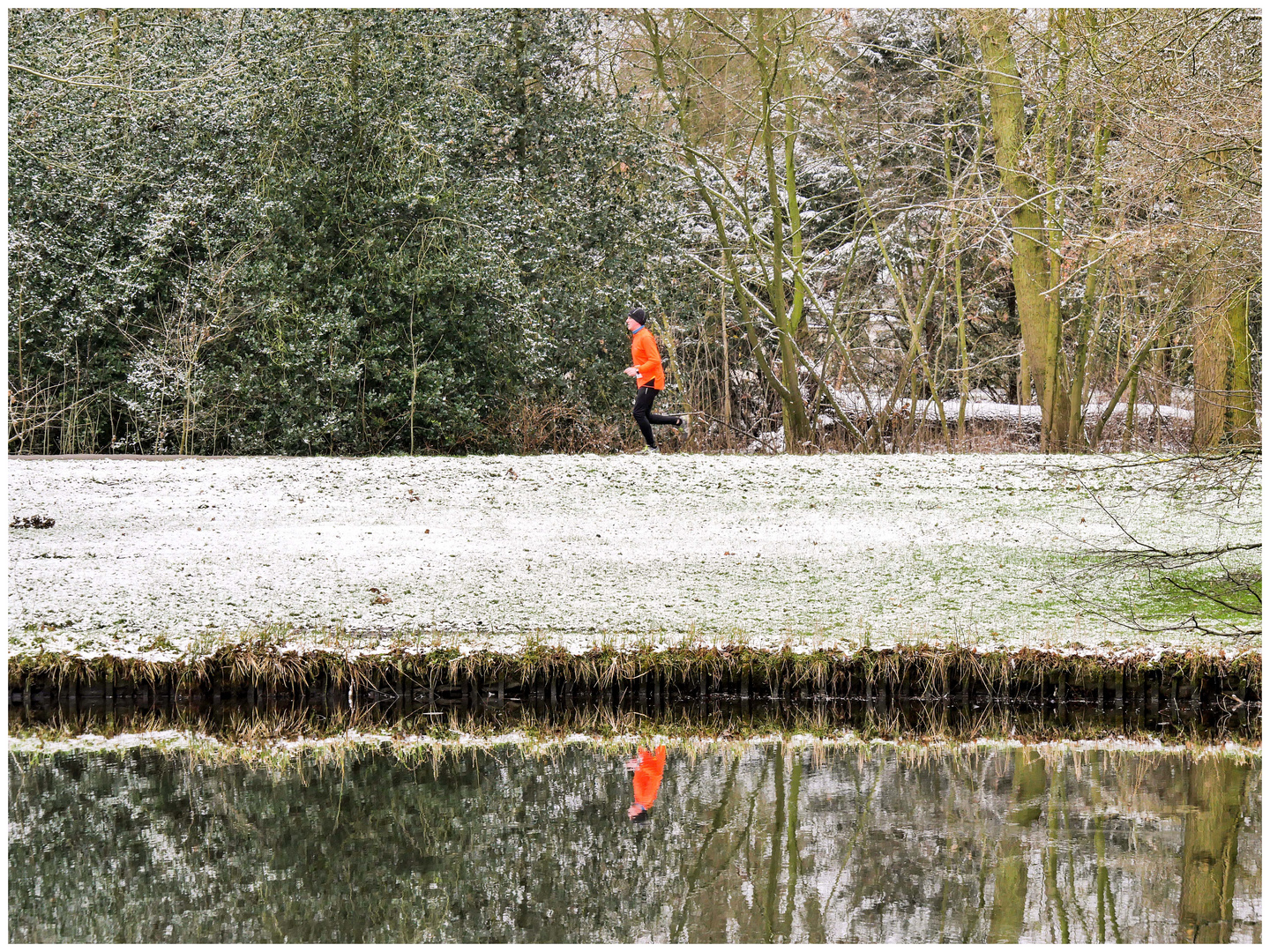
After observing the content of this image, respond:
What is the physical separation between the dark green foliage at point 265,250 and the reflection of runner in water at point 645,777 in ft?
33.9

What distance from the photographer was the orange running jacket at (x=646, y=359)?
13.0 metres

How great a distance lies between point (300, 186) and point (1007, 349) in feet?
36.4

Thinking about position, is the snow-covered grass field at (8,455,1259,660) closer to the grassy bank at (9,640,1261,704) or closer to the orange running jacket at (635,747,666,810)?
the grassy bank at (9,640,1261,704)

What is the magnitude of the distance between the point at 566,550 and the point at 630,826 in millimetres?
5387

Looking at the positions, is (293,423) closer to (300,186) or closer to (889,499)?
(300,186)

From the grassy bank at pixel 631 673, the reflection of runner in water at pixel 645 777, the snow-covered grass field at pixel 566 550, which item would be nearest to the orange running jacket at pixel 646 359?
the snow-covered grass field at pixel 566 550

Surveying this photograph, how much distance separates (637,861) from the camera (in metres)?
4.66

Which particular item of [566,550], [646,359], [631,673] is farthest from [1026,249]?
[631,673]

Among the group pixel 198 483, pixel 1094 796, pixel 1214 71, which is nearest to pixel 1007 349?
pixel 1214 71

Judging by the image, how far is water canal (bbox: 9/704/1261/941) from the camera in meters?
4.14

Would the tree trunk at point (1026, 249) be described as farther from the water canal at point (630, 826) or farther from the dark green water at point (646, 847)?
the dark green water at point (646, 847)

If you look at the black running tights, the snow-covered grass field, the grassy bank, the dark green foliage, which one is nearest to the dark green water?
the grassy bank

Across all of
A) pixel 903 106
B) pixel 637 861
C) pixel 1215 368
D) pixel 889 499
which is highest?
pixel 903 106

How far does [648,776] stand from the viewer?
5738 millimetres
